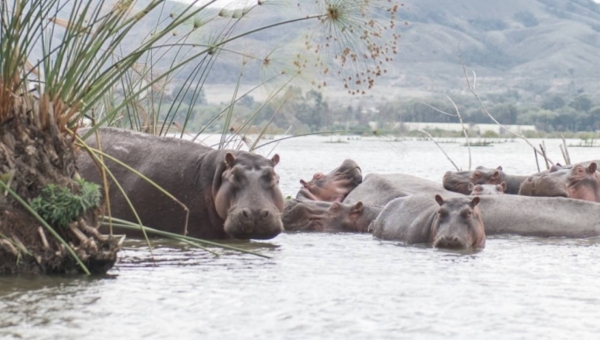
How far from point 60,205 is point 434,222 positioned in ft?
11.1

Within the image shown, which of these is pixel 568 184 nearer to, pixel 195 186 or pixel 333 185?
pixel 333 185

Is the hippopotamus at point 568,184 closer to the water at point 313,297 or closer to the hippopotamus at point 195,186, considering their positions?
the water at point 313,297

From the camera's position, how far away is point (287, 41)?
31.8 feet

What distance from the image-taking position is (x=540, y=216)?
30.4 ft

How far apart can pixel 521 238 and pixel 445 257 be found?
1.69m

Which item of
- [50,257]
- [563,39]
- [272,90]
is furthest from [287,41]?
[563,39]

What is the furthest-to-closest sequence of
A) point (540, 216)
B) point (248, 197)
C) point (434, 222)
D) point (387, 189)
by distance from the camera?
point (387, 189), point (540, 216), point (434, 222), point (248, 197)

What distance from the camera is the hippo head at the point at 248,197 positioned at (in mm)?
7535

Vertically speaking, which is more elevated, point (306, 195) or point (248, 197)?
point (248, 197)

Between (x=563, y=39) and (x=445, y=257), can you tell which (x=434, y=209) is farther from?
(x=563, y=39)

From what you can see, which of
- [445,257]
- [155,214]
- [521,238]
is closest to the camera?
[445,257]

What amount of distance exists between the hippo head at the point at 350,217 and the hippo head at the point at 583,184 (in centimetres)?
189

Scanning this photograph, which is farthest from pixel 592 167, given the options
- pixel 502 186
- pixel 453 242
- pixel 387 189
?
pixel 453 242

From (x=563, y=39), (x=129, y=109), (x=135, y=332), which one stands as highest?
(x=563, y=39)
